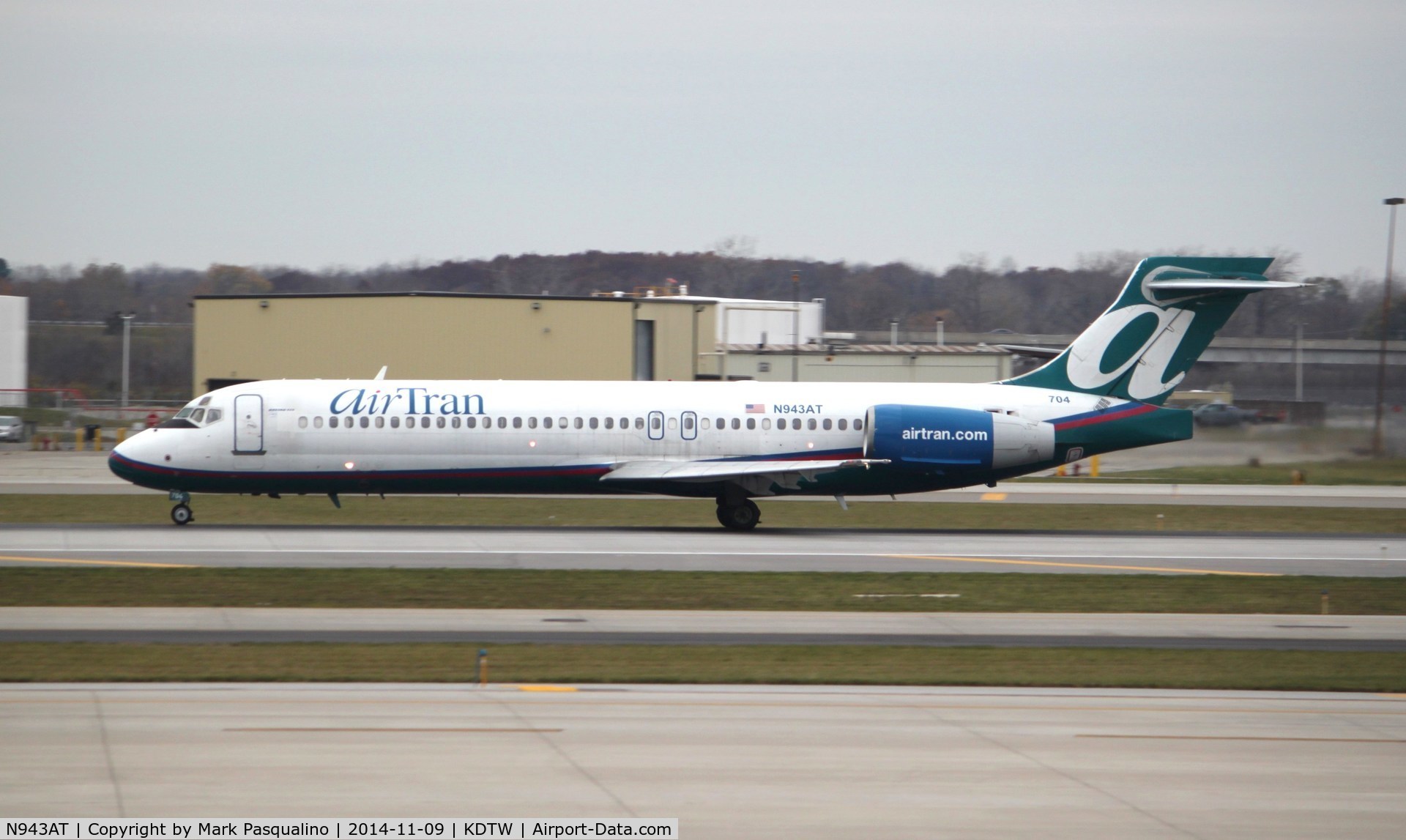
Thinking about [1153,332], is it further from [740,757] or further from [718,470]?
[740,757]

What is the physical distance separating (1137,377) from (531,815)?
2683cm

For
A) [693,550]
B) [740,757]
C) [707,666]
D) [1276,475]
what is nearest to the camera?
[740,757]

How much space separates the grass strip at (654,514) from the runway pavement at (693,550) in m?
2.12

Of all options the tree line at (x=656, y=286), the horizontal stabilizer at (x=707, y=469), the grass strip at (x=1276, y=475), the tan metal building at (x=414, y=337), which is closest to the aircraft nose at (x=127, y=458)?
the horizontal stabilizer at (x=707, y=469)

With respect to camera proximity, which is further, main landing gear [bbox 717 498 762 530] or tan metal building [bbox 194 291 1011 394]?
tan metal building [bbox 194 291 1011 394]

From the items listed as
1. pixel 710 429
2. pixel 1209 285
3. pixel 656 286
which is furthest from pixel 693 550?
pixel 656 286

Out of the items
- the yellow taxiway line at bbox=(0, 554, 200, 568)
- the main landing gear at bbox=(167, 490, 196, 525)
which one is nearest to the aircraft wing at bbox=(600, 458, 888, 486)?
the main landing gear at bbox=(167, 490, 196, 525)

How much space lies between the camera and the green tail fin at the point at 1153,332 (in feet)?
110

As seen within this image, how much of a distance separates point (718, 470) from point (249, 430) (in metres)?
11.0

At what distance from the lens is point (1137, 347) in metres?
33.6

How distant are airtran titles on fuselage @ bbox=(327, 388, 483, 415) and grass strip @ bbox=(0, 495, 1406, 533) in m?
3.09

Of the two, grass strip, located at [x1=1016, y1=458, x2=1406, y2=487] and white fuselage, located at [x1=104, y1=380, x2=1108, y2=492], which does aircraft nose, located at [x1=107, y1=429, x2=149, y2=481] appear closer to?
white fuselage, located at [x1=104, y1=380, x2=1108, y2=492]

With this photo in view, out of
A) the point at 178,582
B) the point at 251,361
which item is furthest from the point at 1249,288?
the point at 251,361

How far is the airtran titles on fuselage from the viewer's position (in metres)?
31.5
